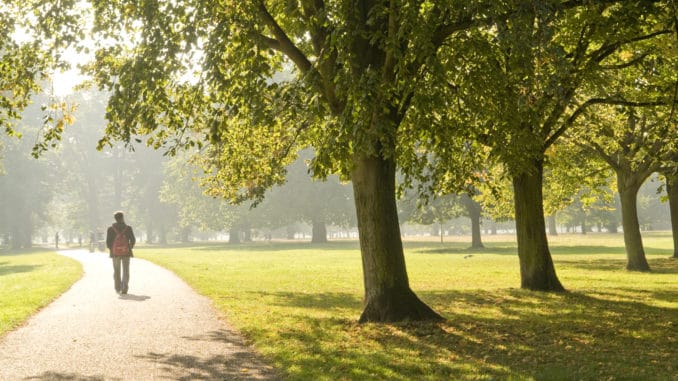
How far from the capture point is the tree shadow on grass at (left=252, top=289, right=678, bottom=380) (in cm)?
691

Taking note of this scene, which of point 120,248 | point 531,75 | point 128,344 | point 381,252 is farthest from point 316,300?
point 531,75

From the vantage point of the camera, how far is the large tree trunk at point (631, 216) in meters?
21.2

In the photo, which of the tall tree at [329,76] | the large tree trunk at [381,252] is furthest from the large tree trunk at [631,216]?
the large tree trunk at [381,252]

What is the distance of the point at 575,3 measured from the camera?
995 centimetres

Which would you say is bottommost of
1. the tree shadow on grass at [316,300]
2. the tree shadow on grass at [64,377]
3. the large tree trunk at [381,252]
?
the tree shadow on grass at [316,300]

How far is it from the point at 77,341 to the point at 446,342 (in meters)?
5.35

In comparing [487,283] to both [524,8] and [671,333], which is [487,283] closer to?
[671,333]

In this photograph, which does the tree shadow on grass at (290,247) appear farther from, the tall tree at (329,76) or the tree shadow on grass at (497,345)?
the tall tree at (329,76)

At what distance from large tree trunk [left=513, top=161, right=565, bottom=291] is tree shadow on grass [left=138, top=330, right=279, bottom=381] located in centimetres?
864

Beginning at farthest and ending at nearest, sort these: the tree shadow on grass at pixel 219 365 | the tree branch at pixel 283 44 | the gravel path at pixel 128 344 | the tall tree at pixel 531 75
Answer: the tree branch at pixel 283 44 → the tall tree at pixel 531 75 → the gravel path at pixel 128 344 → the tree shadow on grass at pixel 219 365

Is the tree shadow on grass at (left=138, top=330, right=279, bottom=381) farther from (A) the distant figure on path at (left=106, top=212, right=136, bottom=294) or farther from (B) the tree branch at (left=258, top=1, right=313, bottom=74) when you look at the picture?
(A) the distant figure on path at (left=106, top=212, right=136, bottom=294)

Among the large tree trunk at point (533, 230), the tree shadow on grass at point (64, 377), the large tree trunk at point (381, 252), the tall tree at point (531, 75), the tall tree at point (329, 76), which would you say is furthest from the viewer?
the large tree trunk at point (533, 230)

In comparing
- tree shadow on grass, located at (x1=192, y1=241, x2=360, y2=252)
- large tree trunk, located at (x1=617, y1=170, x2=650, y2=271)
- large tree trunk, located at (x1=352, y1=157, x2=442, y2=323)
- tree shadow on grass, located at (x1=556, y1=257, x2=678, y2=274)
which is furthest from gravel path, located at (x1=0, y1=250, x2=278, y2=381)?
tree shadow on grass, located at (x1=192, y1=241, x2=360, y2=252)

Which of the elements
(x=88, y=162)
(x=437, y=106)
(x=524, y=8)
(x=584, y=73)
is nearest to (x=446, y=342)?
(x=437, y=106)
